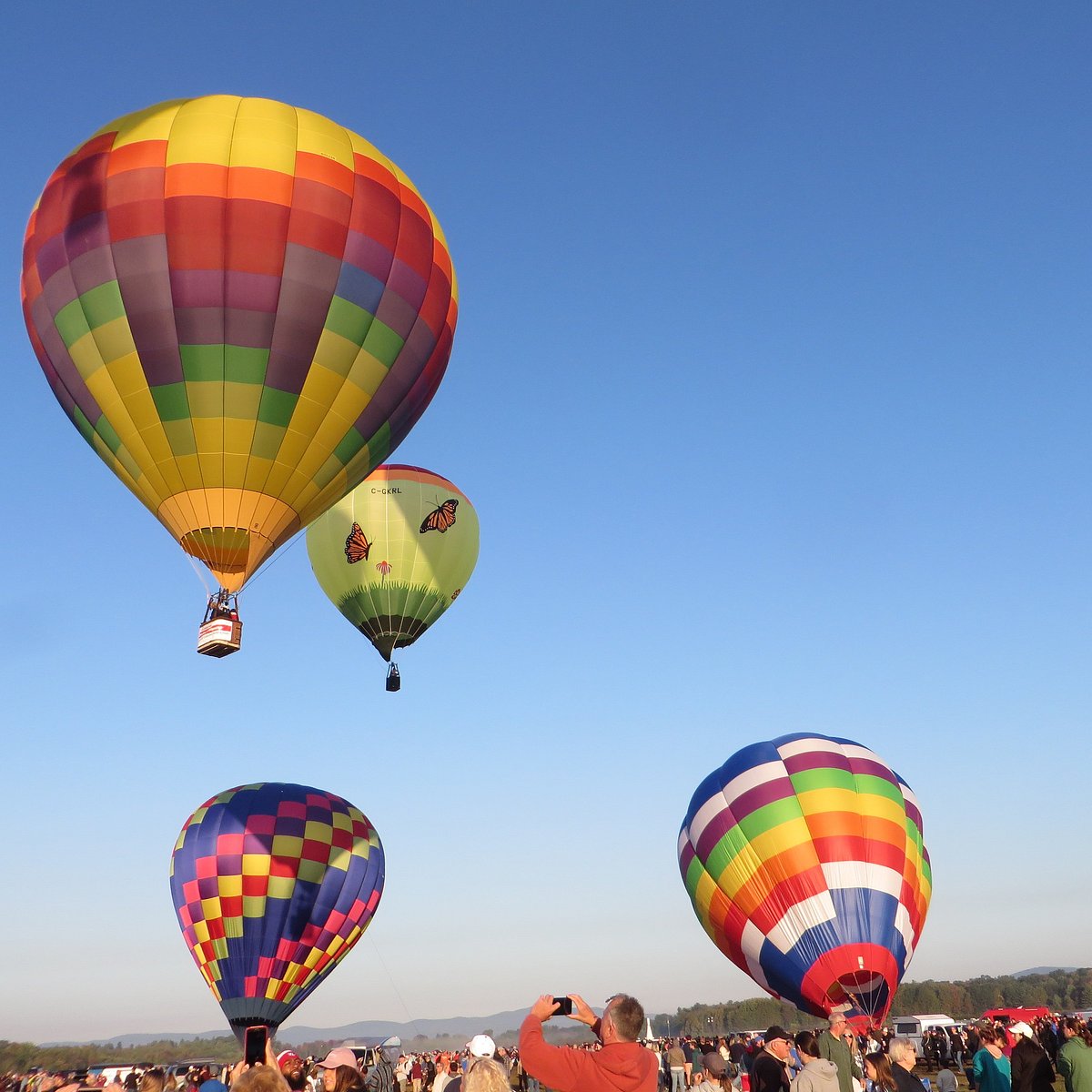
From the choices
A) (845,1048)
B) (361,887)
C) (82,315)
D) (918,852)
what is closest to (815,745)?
(918,852)

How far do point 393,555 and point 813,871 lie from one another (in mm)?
10457

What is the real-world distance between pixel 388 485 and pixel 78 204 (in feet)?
34.5

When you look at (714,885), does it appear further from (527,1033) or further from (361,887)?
(527,1033)

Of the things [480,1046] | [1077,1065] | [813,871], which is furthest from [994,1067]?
[813,871]

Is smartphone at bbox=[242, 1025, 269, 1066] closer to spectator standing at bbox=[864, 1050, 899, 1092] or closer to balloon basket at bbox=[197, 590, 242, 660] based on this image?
→ spectator standing at bbox=[864, 1050, 899, 1092]

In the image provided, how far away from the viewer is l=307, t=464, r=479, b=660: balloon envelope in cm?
2138

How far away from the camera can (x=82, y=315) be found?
12.2 metres

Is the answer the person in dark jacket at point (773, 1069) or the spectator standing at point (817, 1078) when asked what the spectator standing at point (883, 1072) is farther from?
the person in dark jacket at point (773, 1069)

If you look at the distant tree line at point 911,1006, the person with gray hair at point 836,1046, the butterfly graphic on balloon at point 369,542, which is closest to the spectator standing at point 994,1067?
the person with gray hair at point 836,1046

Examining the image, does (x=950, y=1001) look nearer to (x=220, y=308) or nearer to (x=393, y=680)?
(x=393, y=680)

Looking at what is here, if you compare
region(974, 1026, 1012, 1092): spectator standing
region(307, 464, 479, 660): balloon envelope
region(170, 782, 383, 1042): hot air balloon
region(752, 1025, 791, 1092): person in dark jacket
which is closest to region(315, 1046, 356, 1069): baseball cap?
region(752, 1025, 791, 1092): person in dark jacket

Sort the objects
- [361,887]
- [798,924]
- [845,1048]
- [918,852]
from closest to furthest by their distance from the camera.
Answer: [845,1048] < [798,924] < [918,852] < [361,887]

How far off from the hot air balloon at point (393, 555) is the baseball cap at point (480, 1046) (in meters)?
16.5

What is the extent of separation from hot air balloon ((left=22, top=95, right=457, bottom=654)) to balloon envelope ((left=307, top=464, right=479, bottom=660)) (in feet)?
27.2
